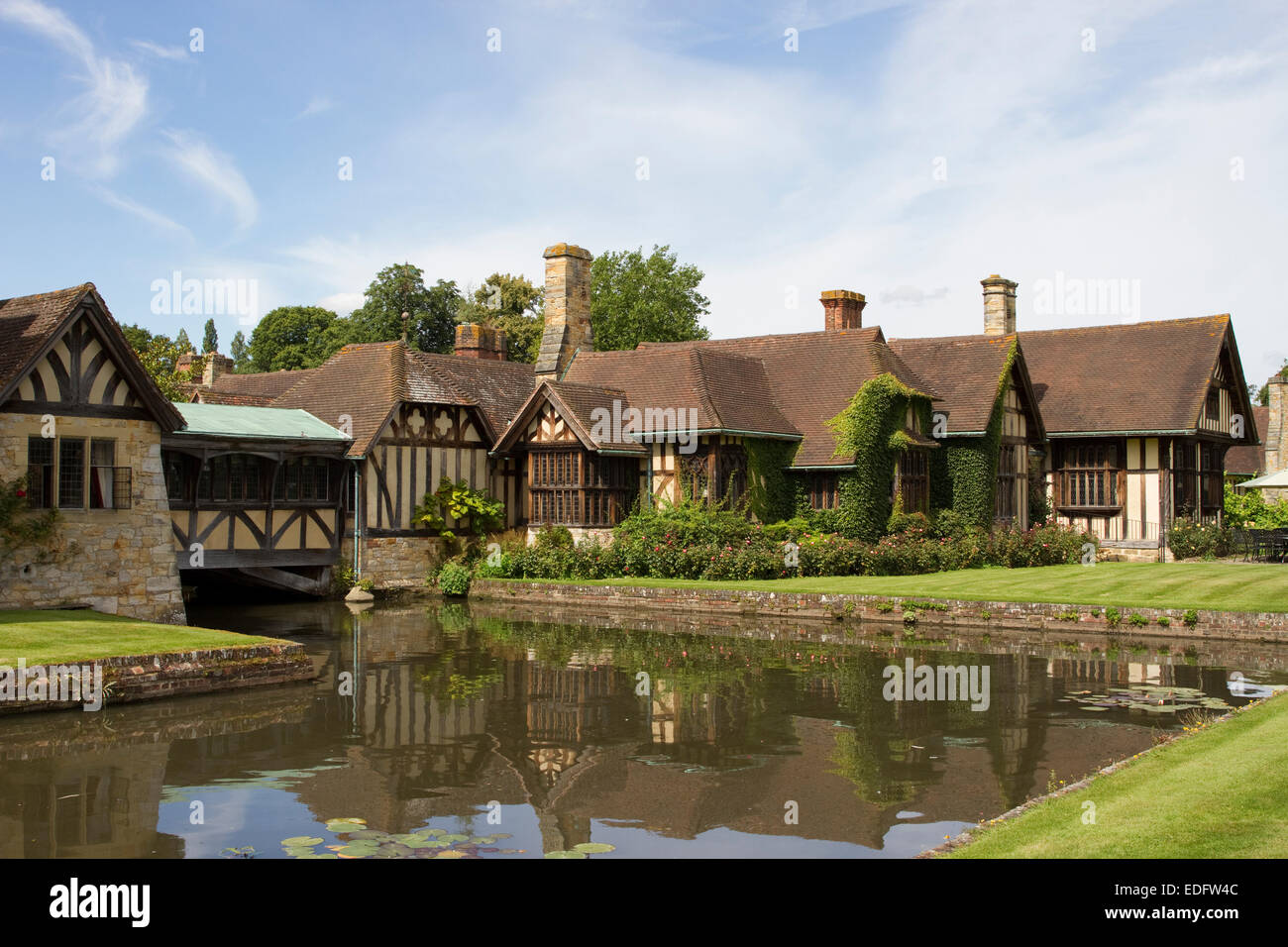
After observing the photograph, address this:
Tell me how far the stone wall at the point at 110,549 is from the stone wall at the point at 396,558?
897cm

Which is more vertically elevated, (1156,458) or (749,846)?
(1156,458)

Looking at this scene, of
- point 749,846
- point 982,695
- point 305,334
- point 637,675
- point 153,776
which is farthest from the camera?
point 305,334

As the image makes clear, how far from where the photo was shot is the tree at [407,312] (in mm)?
56844

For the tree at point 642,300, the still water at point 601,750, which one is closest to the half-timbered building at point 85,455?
the still water at point 601,750

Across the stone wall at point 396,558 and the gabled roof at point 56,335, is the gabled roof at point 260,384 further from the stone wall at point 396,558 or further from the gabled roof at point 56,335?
the gabled roof at point 56,335

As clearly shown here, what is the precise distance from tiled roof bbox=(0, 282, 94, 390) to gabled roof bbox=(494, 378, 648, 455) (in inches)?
513

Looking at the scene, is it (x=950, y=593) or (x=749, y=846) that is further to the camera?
(x=950, y=593)

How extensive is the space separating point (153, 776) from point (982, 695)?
9.76 meters

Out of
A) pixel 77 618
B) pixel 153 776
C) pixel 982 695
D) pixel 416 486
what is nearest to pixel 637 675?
pixel 982 695

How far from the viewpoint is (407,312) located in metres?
56.1

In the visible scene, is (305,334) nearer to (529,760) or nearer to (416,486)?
(416,486)

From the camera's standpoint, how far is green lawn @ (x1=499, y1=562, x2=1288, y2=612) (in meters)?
21.1

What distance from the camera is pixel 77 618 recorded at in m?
17.6
